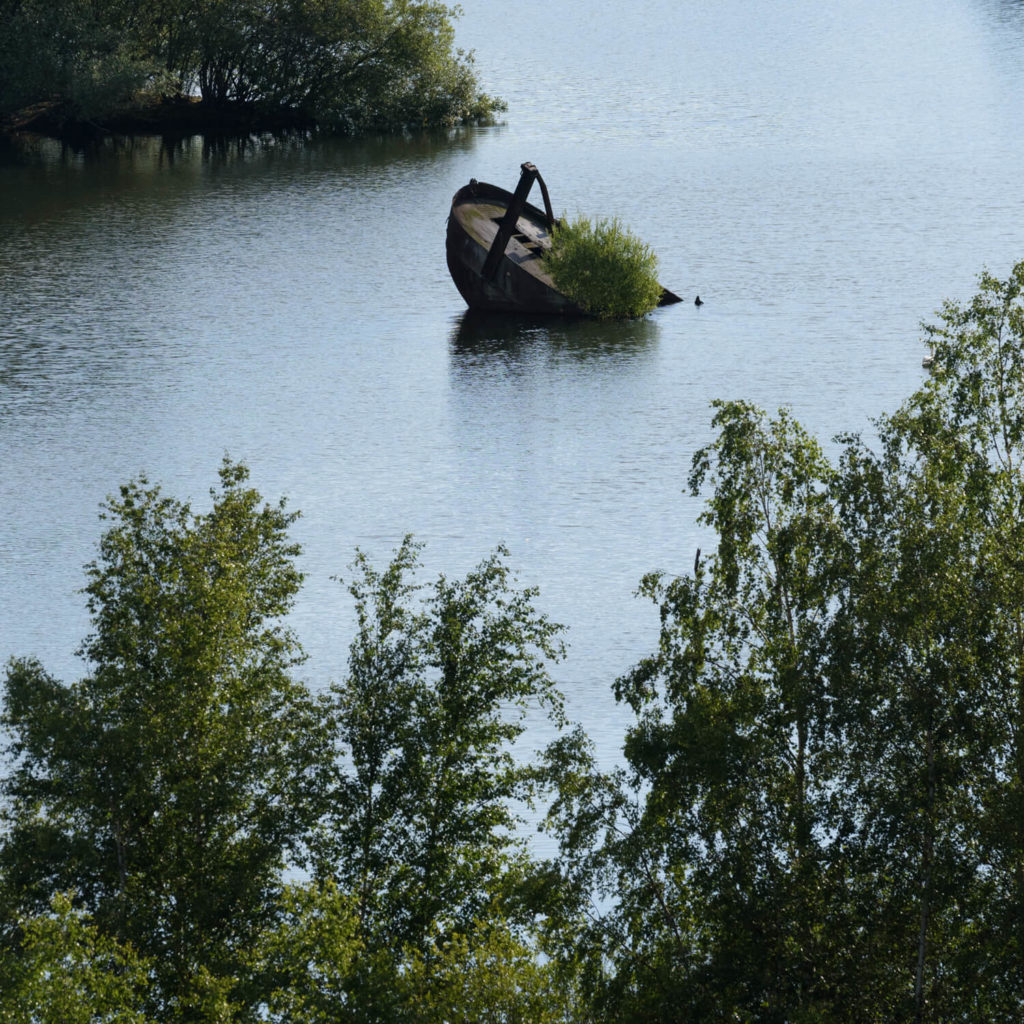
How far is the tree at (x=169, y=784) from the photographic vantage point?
29.7 metres

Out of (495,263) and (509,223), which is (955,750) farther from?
(495,263)

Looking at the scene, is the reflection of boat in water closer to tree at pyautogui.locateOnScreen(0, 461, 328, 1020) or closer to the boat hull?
the boat hull

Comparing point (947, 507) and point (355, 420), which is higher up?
point (947, 507)

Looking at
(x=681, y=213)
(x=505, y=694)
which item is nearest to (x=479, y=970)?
(x=505, y=694)

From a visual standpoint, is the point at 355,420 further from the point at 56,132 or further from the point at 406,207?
the point at 56,132

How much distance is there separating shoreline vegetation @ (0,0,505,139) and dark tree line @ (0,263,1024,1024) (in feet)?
322

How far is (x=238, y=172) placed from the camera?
405 ft

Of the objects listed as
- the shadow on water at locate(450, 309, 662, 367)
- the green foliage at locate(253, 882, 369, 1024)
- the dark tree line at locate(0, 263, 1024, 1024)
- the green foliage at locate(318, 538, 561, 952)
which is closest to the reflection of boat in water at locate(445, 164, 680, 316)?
the shadow on water at locate(450, 309, 662, 367)

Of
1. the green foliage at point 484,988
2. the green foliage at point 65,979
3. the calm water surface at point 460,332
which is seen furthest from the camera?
the calm water surface at point 460,332

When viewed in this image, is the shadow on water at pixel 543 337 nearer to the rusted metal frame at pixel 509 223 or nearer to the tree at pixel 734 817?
the rusted metal frame at pixel 509 223

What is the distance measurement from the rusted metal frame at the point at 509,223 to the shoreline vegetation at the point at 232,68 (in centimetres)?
5035

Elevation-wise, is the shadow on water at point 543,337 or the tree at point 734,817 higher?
the tree at point 734,817

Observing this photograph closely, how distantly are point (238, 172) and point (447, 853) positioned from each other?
98840 millimetres

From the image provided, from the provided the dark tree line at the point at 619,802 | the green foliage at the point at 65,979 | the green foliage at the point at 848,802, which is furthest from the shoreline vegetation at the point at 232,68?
the green foliage at the point at 848,802
